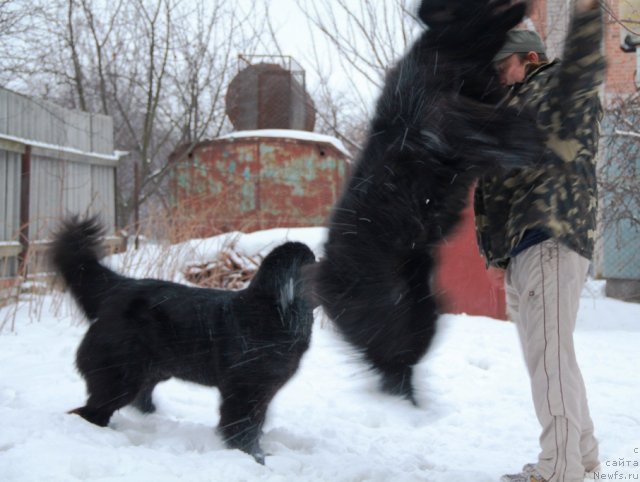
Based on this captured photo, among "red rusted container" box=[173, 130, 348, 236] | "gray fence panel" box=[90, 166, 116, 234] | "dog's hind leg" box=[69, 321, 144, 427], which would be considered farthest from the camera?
"red rusted container" box=[173, 130, 348, 236]

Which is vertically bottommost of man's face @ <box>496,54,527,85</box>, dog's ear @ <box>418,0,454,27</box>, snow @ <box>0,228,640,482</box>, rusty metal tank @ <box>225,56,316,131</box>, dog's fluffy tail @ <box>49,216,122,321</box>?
snow @ <box>0,228,640,482</box>

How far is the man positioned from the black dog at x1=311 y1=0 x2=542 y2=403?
8.0 inches

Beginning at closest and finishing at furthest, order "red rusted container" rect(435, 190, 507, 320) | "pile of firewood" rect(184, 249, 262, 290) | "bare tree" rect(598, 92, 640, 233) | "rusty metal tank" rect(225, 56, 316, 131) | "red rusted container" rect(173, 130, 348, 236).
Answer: "red rusted container" rect(435, 190, 507, 320)
"pile of firewood" rect(184, 249, 262, 290)
"bare tree" rect(598, 92, 640, 233)
"red rusted container" rect(173, 130, 348, 236)
"rusty metal tank" rect(225, 56, 316, 131)

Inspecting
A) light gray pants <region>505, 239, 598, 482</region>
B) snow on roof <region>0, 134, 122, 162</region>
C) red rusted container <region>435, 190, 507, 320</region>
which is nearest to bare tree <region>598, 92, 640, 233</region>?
red rusted container <region>435, 190, 507, 320</region>

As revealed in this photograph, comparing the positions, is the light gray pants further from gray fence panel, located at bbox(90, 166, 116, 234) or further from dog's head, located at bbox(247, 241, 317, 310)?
gray fence panel, located at bbox(90, 166, 116, 234)

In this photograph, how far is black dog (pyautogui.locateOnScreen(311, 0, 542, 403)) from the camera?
1687 mm

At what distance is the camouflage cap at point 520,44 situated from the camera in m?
1.87

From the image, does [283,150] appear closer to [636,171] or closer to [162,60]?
[162,60]

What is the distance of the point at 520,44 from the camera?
1.98 meters

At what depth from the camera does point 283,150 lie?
999 centimetres

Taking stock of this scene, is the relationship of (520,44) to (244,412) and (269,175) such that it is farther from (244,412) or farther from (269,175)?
(269,175)

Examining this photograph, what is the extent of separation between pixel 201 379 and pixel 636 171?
23.7 feet

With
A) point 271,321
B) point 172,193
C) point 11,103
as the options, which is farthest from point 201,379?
point 172,193

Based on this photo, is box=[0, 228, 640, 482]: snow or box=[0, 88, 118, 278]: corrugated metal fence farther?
box=[0, 88, 118, 278]: corrugated metal fence
